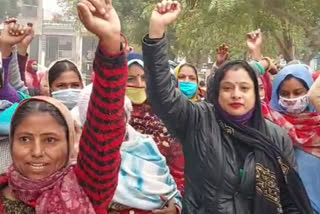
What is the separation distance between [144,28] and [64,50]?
103 feet

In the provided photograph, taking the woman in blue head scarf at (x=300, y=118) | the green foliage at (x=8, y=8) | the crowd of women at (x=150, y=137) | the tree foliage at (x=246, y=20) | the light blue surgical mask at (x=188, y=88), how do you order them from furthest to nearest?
the green foliage at (x=8, y=8)
the tree foliage at (x=246, y=20)
the light blue surgical mask at (x=188, y=88)
the woman in blue head scarf at (x=300, y=118)
the crowd of women at (x=150, y=137)

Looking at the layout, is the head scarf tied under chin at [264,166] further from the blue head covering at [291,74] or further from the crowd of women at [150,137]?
the blue head covering at [291,74]

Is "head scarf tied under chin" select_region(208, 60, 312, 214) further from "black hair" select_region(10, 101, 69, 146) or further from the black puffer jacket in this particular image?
"black hair" select_region(10, 101, 69, 146)

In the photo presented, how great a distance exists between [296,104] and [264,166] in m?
0.99

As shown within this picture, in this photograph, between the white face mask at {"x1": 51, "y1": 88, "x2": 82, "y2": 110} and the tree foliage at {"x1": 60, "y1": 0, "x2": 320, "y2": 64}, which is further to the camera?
the tree foliage at {"x1": 60, "y1": 0, "x2": 320, "y2": 64}

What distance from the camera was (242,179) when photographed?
2.77m

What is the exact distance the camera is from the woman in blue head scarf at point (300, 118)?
3506mm

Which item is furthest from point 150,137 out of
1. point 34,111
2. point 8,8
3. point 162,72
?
point 8,8

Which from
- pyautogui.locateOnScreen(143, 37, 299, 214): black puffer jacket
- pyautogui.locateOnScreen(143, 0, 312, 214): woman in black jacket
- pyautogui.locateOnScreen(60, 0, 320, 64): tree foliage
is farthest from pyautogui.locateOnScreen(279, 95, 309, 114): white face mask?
pyautogui.locateOnScreen(60, 0, 320, 64): tree foliage

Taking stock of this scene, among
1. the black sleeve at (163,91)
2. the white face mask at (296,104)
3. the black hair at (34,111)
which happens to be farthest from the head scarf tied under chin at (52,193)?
the white face mask at (296,104)

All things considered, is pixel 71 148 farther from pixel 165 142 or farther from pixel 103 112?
pixel 165 142

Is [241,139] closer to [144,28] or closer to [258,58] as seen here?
[258,58]

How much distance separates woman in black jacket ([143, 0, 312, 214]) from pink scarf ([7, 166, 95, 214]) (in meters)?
0.81

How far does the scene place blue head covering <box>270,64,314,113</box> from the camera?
3.71m
